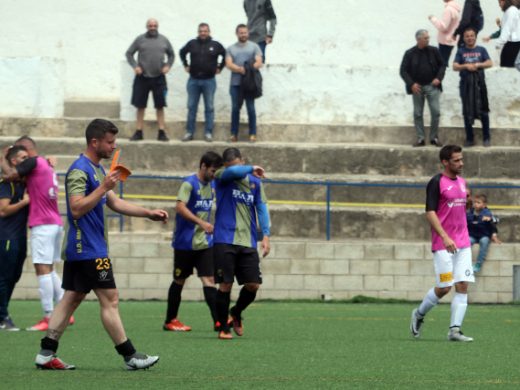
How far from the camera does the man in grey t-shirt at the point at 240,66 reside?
883 inches

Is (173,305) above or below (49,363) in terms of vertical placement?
above

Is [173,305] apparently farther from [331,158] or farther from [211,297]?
[331,158]

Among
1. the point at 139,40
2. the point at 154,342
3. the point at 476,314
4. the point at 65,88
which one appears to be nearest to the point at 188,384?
the point at 154,342

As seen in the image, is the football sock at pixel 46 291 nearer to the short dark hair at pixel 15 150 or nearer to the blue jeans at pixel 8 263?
the blue jeans at pixel 8 263

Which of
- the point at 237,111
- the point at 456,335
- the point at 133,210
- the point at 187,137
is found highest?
the point at 237,111

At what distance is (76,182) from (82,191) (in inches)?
3.1

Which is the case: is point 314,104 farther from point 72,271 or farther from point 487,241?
point 72,271

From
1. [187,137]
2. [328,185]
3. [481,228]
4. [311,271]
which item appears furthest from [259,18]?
[481,228]

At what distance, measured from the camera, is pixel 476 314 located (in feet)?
55.8

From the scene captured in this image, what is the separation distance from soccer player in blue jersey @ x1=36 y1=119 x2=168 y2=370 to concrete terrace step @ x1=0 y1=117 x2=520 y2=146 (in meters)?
13.0

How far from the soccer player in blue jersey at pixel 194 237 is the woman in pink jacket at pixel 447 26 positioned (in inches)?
402

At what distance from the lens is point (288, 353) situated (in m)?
11.6

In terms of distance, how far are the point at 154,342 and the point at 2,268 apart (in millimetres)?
2386

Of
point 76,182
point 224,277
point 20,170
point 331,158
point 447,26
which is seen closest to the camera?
point 76,182
